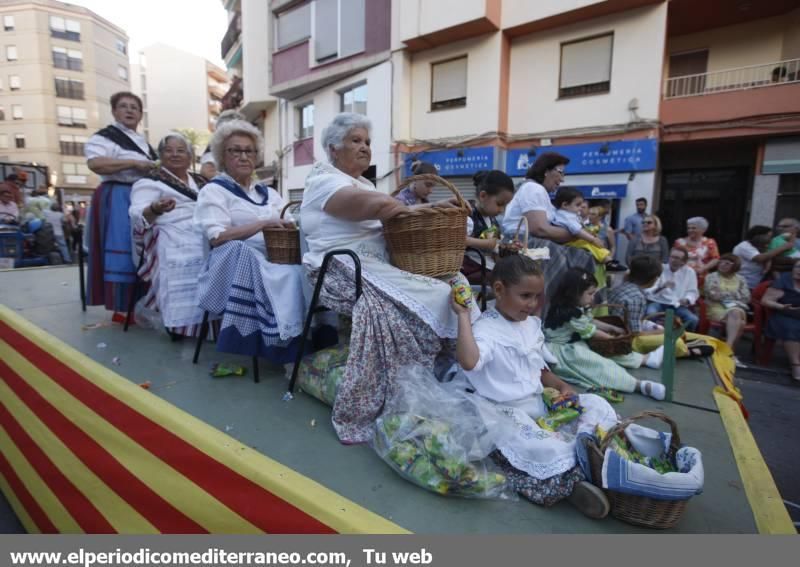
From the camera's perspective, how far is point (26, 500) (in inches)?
84.4

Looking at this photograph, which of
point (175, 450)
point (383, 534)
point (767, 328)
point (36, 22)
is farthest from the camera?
point (36, 22)

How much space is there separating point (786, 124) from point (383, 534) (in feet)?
35.1

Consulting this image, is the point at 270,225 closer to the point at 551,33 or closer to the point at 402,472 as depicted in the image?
the point at 402,472

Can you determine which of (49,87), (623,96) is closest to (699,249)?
(623,96)

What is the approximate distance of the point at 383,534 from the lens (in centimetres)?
95

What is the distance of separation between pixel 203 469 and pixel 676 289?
18.5 feet

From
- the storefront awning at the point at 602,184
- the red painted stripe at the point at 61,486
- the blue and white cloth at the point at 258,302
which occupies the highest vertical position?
the storefront awning at the point at 602,184

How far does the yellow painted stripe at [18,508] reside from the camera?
2.16m

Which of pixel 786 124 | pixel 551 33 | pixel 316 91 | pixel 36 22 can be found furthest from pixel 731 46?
pixel 36 22

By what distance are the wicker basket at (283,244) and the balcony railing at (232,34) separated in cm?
1961

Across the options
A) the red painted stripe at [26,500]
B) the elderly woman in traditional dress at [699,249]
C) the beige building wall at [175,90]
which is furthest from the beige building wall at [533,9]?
the beige building wall at [175,90]

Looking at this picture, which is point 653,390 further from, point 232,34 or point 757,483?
point 232,34

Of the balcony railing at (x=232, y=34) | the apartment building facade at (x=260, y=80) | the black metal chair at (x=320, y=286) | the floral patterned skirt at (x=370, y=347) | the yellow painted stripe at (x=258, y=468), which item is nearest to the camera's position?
the yellow painted stripe at (x=258, y=468)

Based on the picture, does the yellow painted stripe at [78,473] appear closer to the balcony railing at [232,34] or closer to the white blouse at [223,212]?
the white blouse at [223,212]
